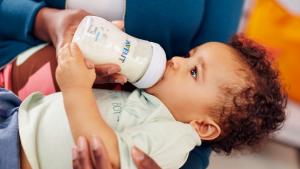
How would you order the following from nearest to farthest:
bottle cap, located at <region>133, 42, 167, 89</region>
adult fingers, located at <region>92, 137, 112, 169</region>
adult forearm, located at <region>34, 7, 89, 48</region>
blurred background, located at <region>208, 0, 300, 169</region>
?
1. adult fingers, located at <region>92, 137, 112, 169</region>
2. bottle cap, located at <region>133, 42, 167, 89</region>
3. adult forearm, located at <region>34, 7, 89, 48</region>
4. blurred background, located at <region>208, 0, 300, 169</region>

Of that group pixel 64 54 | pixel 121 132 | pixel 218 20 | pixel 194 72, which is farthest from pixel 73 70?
pixel 218 20

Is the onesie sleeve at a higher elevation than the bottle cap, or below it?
below

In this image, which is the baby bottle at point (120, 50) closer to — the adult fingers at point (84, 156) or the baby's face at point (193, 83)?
the baby's face at point (193, 83)

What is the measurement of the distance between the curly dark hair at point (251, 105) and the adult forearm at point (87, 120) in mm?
222

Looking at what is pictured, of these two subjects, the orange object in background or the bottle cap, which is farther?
the orange object in background

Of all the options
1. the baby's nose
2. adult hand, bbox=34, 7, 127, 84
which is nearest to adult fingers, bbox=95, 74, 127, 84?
adult hand, bbox=34, 7, 127, 84

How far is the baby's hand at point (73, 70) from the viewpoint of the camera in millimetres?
722

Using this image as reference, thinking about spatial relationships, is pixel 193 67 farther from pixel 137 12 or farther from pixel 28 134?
pixel 28 134

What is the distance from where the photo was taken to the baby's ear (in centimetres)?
82

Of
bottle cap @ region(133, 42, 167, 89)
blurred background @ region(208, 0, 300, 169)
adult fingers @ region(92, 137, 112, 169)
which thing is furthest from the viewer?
blurred background @ region(208, 0, 300, 169)

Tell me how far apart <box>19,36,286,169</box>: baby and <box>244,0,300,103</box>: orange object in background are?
917 mm

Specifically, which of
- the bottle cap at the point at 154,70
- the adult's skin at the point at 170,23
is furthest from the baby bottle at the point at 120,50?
the adult's skin at the point at 170,23

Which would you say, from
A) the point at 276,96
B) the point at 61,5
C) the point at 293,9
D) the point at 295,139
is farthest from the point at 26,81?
the point at 293,9

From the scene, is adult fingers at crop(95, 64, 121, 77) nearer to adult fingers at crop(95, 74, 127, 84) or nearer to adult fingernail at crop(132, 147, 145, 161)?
adult fingers at crop(95, 74, 127, 84)
